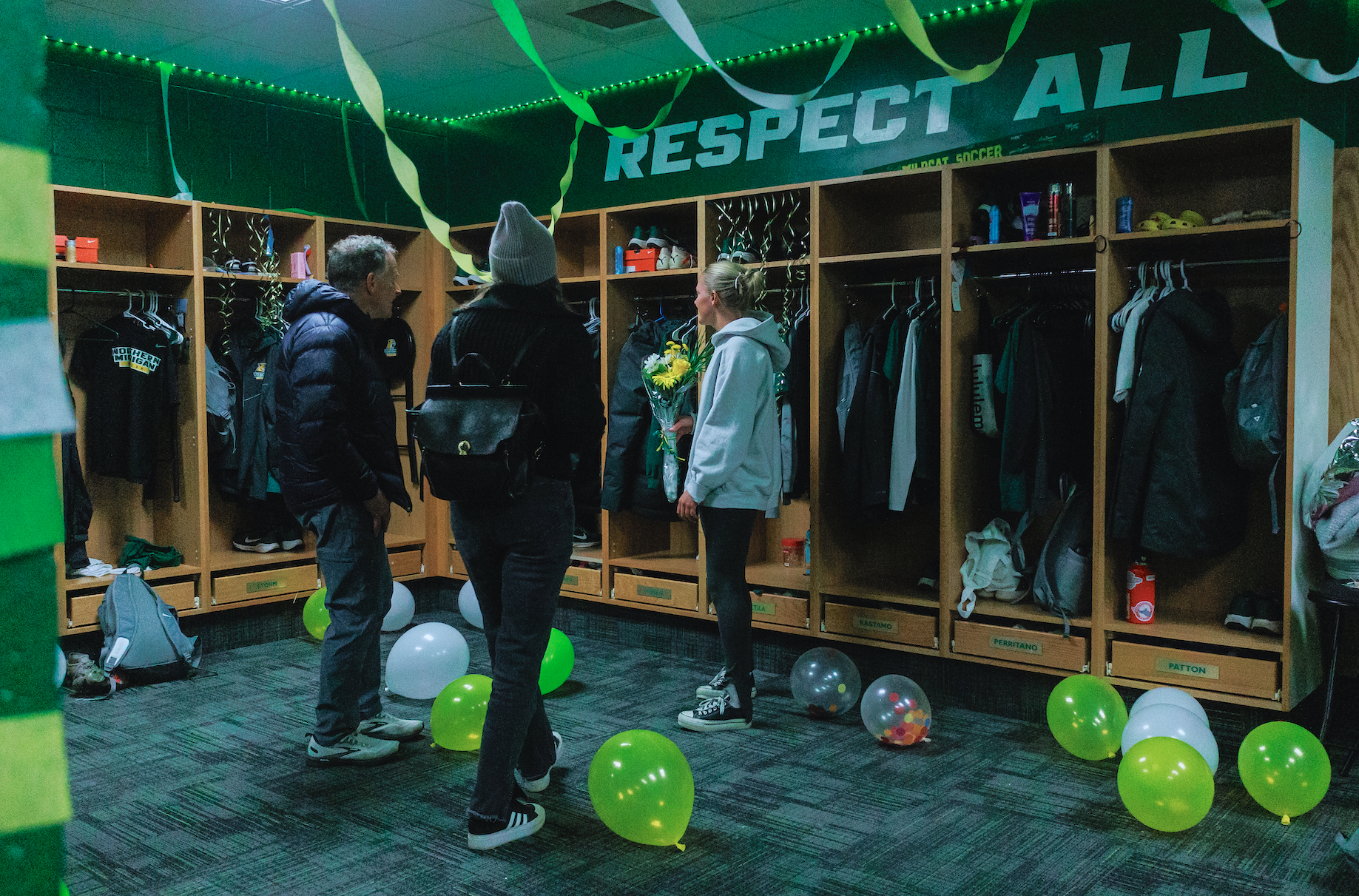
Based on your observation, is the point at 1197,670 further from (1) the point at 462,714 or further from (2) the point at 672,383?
(1) the point at 462,714

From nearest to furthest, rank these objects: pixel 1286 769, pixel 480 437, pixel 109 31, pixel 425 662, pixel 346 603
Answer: pixel 480 437, pixel 1286 769, pixel 346 603, pixel 425 662, pixel 109 31

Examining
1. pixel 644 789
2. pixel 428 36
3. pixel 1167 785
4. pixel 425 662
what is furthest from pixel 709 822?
pixel 428 36

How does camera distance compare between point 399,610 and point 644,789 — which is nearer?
point 644,789

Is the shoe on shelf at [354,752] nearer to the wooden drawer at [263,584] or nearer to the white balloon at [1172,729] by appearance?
the wooden drawer at [263,584]

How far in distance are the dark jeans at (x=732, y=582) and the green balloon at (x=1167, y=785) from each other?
1.39 meters

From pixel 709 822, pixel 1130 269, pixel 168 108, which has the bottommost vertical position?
pixel 709 822

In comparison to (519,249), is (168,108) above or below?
above

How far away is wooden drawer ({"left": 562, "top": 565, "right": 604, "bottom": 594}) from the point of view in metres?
5.35

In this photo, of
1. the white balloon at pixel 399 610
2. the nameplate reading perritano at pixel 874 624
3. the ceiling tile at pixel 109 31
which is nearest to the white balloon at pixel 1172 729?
the nameplate reading perritano at pixel 874 624

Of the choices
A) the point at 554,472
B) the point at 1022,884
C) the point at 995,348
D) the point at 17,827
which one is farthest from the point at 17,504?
the point at 995,348

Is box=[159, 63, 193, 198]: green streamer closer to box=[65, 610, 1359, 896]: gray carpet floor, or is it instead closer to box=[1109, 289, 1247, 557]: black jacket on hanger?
box=[65, 610, 1359, 896]: gray carpet floor

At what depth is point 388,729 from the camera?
365cm

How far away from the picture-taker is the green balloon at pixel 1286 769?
2.93 meters

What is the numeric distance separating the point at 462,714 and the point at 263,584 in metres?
2.30
